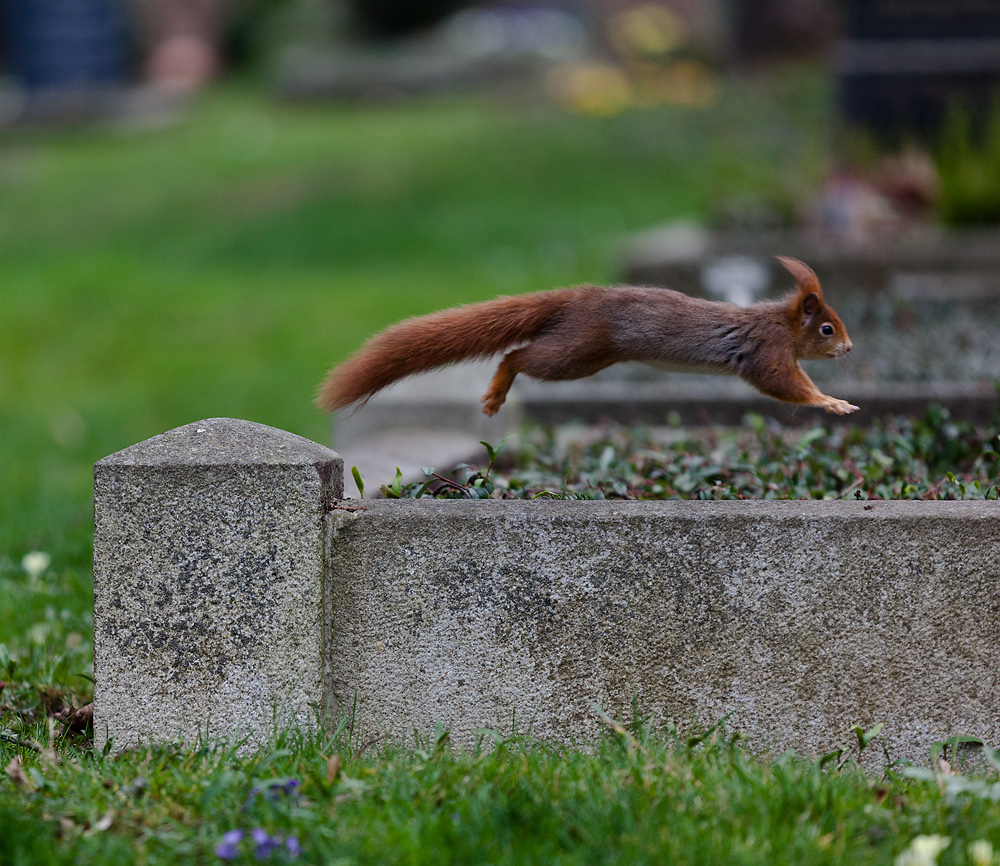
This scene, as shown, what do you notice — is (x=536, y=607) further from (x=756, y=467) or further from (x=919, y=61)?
(x=919, y=61)

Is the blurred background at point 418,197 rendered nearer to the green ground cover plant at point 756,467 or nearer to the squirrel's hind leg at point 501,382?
the green ground cover plant at point 756,467

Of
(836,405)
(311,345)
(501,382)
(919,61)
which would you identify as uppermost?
(919,61)

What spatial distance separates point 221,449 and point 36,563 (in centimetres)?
143

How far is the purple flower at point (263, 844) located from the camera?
2.10 m

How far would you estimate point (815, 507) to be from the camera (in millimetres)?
2754

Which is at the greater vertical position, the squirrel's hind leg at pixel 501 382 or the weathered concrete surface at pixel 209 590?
the squirrel's hind leg at pixel 501 382

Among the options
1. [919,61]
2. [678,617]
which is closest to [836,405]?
[678,617]

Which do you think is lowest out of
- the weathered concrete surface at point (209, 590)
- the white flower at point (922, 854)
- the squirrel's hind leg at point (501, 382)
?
the white flower at point (922, 854)

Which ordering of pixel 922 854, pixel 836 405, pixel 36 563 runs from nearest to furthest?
pixel 922 854, pixel 836 405, pixel 36 563

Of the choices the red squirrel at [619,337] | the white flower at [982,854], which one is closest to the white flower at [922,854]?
the white flower at [982,854]

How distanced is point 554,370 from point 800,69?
1710cm

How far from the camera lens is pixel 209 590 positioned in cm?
270

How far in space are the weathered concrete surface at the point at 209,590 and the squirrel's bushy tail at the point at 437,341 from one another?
30 cm

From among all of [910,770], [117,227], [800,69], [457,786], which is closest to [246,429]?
[457,786]
